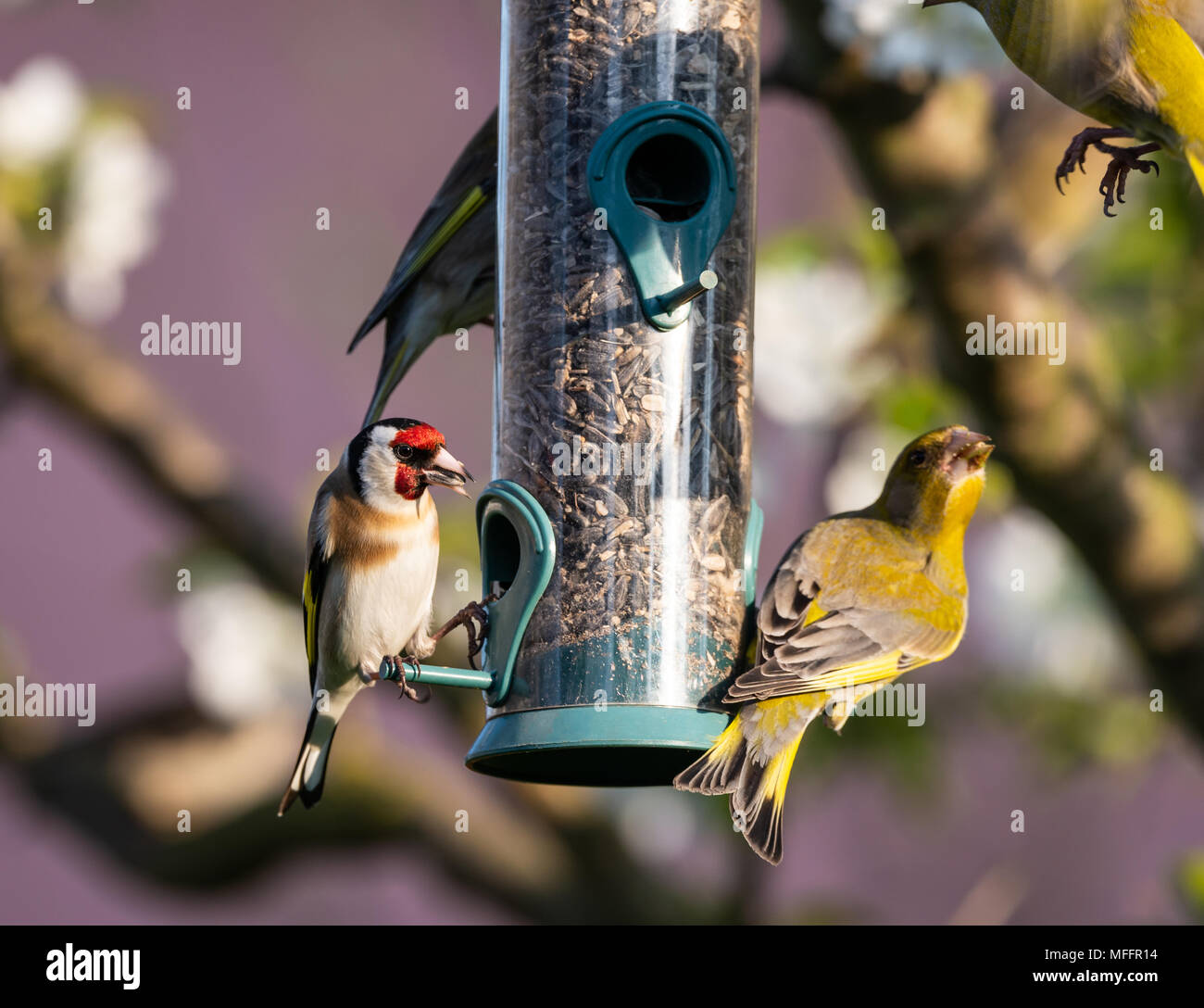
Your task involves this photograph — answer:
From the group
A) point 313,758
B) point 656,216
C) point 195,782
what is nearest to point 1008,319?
point 656,216

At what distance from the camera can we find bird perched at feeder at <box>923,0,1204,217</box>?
4809 millimetres

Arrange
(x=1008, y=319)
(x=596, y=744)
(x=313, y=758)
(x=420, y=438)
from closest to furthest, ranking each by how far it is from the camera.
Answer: (x=596, y=744)
(x=420, y=438)
(x=313, y=758)
(x=1008, y=319)

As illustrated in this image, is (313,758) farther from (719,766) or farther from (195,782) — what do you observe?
(195,782)

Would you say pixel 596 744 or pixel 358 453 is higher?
→ pixel 358 453

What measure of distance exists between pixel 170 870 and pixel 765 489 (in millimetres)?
3164

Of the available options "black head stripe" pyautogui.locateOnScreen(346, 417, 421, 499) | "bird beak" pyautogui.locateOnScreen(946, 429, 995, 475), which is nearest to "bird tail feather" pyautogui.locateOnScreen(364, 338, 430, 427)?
"black head stripe" pyautogui.locateOnScreen(346, 417, 421, 499)

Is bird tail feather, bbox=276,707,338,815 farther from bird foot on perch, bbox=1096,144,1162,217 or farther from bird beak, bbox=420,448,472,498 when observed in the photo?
bird foot on perch, bbox=1096,144,1162,217

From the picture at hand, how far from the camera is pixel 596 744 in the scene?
4.63m

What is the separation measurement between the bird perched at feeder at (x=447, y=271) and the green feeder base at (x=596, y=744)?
5.42ft

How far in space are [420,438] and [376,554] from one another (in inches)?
15.5

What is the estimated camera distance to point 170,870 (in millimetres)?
7820

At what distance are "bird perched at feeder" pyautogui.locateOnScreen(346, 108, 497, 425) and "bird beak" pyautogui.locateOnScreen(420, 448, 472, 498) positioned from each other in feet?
2.87
